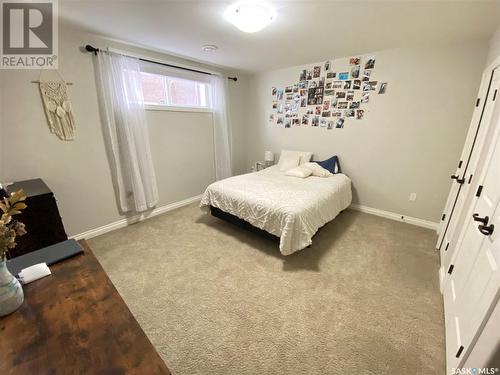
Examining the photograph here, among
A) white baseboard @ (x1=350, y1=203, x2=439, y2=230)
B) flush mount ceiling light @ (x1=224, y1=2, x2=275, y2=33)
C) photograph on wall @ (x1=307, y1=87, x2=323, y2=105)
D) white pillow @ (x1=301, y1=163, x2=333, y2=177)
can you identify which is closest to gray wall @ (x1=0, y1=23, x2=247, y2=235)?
flush mount ceiling light @ (x1=224, y1=2, x2=275, y2=33)

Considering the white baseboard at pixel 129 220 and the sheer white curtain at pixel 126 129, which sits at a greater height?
the sheer white curtain at pixel 126 129

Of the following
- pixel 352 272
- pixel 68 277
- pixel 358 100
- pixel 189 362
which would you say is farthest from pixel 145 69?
pixel 352 272

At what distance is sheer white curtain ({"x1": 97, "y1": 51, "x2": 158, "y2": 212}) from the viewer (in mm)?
2498

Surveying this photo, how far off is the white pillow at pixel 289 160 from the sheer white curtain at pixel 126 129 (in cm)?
208

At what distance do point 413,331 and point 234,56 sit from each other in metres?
3.54

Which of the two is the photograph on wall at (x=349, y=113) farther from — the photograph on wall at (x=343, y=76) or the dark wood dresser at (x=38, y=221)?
the dark wood dresser at (x=38, y=221)

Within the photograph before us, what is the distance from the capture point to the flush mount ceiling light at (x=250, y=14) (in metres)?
1.68

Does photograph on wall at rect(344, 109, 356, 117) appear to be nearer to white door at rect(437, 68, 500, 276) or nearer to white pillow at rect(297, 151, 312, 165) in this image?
white pillow at rect(297, 151, 312, 165)

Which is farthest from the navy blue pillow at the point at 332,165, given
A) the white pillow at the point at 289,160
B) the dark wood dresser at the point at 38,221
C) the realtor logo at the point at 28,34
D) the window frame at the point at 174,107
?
the realtor logo at the point at 28,34

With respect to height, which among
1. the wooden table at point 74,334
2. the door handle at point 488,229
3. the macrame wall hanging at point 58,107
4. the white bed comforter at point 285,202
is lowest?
the white bed comforter at point 285,202

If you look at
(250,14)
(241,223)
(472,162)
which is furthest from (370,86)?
(241,223)

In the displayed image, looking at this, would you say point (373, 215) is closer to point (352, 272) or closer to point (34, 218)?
point (352, 272)

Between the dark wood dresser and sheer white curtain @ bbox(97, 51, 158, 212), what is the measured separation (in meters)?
0.97

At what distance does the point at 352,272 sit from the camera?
2.07 m
